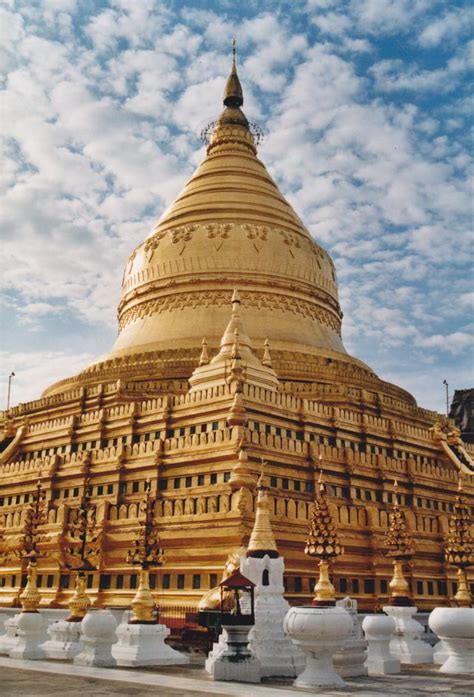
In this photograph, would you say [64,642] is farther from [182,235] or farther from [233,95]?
[233,95]

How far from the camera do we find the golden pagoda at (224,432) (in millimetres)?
28297

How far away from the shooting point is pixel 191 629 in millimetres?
22297

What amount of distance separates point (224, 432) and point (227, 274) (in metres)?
18.0

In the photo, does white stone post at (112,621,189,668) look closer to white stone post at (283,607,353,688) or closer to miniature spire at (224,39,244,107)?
white stone post at (283,607,353,688)

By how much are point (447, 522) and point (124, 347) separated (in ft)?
→ 67.3

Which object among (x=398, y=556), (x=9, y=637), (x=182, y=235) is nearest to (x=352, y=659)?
(x=398, y=556)

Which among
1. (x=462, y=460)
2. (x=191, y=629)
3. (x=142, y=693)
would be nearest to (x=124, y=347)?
(x=462, y=460)

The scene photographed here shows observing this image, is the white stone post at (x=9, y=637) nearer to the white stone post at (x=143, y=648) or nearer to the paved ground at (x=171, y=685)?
the white stone post at (x=143, y=648)

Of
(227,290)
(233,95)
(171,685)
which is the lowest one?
(171,685)

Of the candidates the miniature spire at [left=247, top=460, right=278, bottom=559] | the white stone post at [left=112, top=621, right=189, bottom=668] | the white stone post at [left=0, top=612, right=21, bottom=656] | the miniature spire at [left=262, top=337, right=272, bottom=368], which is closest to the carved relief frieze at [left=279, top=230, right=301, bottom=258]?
the miniature spire at [left=262, top=337, right=272, bottom=368]

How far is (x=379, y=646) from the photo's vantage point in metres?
18.0

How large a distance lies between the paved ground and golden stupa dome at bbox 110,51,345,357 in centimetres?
2553

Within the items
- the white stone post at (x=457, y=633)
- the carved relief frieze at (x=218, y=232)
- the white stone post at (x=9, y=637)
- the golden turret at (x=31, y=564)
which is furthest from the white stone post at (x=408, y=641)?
the carved relief frieze at (x=218, y=232)

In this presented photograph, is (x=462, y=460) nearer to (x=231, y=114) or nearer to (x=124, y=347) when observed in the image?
(x=124, y=347)
